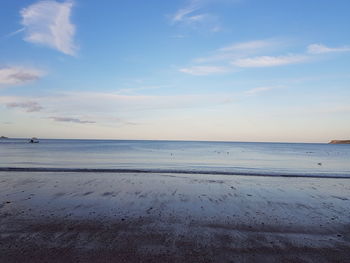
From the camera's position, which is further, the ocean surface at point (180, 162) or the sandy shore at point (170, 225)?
the ocean surface at point (180, 162)

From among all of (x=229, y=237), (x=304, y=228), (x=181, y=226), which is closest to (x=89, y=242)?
(x=181, y=226)

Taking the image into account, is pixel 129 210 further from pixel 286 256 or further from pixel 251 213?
pixel 286 256

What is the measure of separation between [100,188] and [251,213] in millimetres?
7911

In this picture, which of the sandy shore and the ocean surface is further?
the ocean surface

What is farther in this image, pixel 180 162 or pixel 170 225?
pixel 180 162

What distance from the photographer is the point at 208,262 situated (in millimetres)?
5027

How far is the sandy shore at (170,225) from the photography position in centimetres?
535

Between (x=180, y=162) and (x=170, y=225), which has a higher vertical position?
(x=170, y=225)

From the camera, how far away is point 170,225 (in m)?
7.19

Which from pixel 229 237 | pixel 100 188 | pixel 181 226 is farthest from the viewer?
pixel 100 188

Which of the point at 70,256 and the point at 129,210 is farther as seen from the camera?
the point at 129,210

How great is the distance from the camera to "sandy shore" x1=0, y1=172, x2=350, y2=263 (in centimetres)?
535

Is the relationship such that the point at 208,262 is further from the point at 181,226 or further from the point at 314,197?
the point at 314,197

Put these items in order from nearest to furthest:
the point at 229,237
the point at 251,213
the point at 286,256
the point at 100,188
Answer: the point at 286,256 → the point at 229,237 → the point at 251,213 → the point at 100,188
